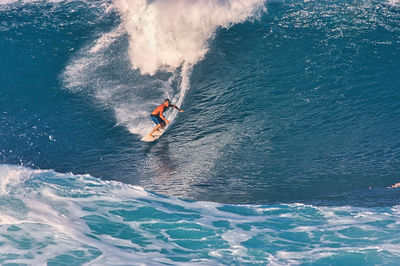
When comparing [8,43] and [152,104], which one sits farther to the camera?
[8,43]

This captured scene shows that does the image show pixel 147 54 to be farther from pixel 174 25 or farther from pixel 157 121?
pixel 157 121

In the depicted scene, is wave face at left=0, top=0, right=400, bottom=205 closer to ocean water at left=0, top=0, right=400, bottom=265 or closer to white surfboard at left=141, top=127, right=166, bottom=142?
ocean water at left=0, top=0, right=400, bottom=265

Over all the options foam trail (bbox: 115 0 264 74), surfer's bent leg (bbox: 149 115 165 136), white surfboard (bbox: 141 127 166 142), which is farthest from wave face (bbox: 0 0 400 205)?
surfer's bent leg (bbox: 149 115 165 136)

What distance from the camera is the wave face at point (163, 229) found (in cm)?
821

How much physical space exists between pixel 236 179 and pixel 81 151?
4.38 meters

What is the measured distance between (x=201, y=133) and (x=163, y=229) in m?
4.17

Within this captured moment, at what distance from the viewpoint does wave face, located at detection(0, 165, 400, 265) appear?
8.21 metres

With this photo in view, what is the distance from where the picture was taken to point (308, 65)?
15.1 metres

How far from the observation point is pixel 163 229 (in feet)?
30.9

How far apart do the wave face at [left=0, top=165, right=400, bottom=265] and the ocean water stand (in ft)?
0.12

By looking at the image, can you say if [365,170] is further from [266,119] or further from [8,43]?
[8,43]

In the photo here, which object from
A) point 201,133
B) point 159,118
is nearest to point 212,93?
point 201,133

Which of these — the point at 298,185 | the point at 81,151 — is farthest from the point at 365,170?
the point at 81,151

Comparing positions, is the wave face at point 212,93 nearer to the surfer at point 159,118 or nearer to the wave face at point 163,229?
the surfer at point 159,118
